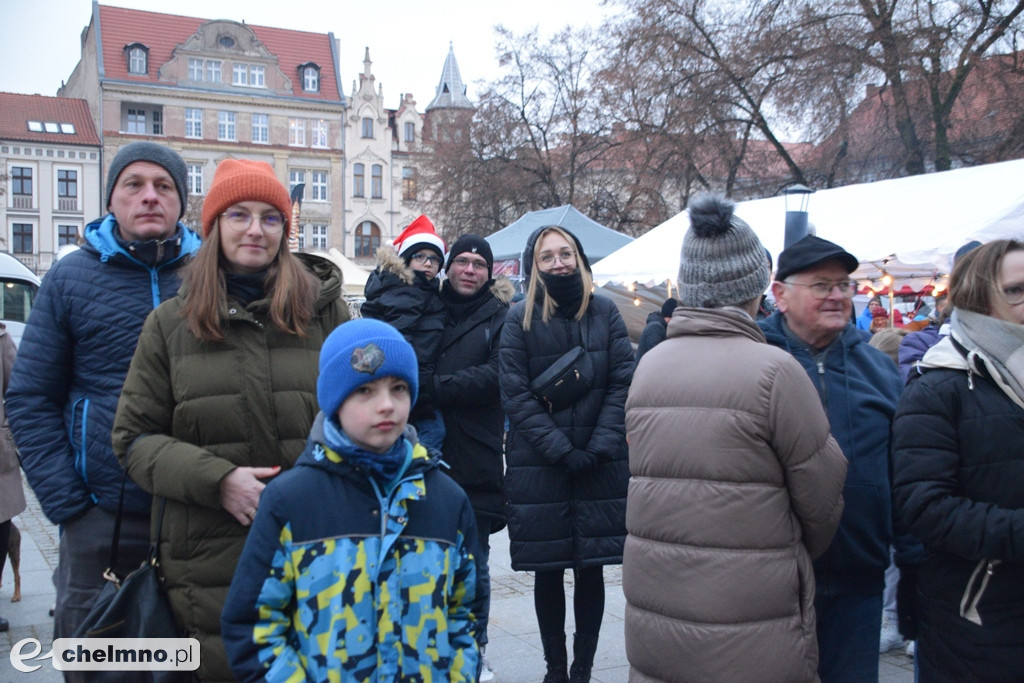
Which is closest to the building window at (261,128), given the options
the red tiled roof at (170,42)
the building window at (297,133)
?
the building window at (297,133)

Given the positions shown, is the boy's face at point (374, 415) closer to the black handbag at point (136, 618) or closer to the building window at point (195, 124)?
the black handbag at point (136, 618)

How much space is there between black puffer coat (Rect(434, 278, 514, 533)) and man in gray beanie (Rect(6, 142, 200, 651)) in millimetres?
1752

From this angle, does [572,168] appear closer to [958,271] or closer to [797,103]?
[797,103]

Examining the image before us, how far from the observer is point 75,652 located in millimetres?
2463

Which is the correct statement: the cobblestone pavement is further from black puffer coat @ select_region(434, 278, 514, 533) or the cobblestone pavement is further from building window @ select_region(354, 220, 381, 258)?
building window @ select_region(354, 220, 381, 258)

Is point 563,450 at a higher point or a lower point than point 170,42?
lower

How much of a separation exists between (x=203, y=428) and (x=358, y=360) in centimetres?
62

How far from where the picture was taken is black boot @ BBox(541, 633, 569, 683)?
409 cm

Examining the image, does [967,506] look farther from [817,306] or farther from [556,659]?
[556,659]

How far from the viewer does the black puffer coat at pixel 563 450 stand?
3.97 m

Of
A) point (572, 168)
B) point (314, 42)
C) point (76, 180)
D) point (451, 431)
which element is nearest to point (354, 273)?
point (572, 168)

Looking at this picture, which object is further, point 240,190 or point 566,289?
point 566,289

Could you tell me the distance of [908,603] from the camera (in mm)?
2875

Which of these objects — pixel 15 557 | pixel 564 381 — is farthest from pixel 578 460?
pixel 15 557
